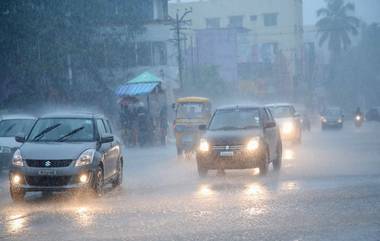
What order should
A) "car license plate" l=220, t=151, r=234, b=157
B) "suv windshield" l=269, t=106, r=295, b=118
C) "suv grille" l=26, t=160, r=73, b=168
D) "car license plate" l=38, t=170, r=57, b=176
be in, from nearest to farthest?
"car license plate" l=38, t=170, r=57, b=176, "suv grille" l=26, t=160, r=73, b=168, "car license plate" l=220, t=151, r=234, b=157, "suv windshield" l=269, t=106, r=295, b=118

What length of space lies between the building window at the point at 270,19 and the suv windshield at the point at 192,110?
72.2 meters

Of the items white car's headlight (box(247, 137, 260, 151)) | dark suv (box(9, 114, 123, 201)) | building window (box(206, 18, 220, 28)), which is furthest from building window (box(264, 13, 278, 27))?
dark suv (box(9, 114, 123, 201))

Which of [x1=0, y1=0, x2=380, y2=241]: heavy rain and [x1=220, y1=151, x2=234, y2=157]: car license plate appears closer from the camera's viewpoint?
[x1=0, y1=0, x2=380, y2=241]: heavy rain

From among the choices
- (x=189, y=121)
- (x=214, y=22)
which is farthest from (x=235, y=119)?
(x=214, y=22)

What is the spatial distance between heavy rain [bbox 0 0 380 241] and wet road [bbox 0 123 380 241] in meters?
0.03

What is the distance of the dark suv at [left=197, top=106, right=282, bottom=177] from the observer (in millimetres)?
18906

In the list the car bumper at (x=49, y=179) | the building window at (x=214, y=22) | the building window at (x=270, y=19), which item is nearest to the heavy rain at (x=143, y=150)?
the car bumper at (x=49, y=179)

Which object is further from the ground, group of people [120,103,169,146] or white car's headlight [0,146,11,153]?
white car's headlight [0,146,11,153]

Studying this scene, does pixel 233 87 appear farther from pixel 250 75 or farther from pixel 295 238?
pixel 295 238

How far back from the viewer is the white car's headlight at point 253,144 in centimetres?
1895

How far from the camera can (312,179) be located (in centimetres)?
1778

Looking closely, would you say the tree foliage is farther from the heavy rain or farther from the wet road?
the wet road

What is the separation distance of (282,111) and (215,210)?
23.8m

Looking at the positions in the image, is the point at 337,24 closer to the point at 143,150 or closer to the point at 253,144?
the point at 143,150
